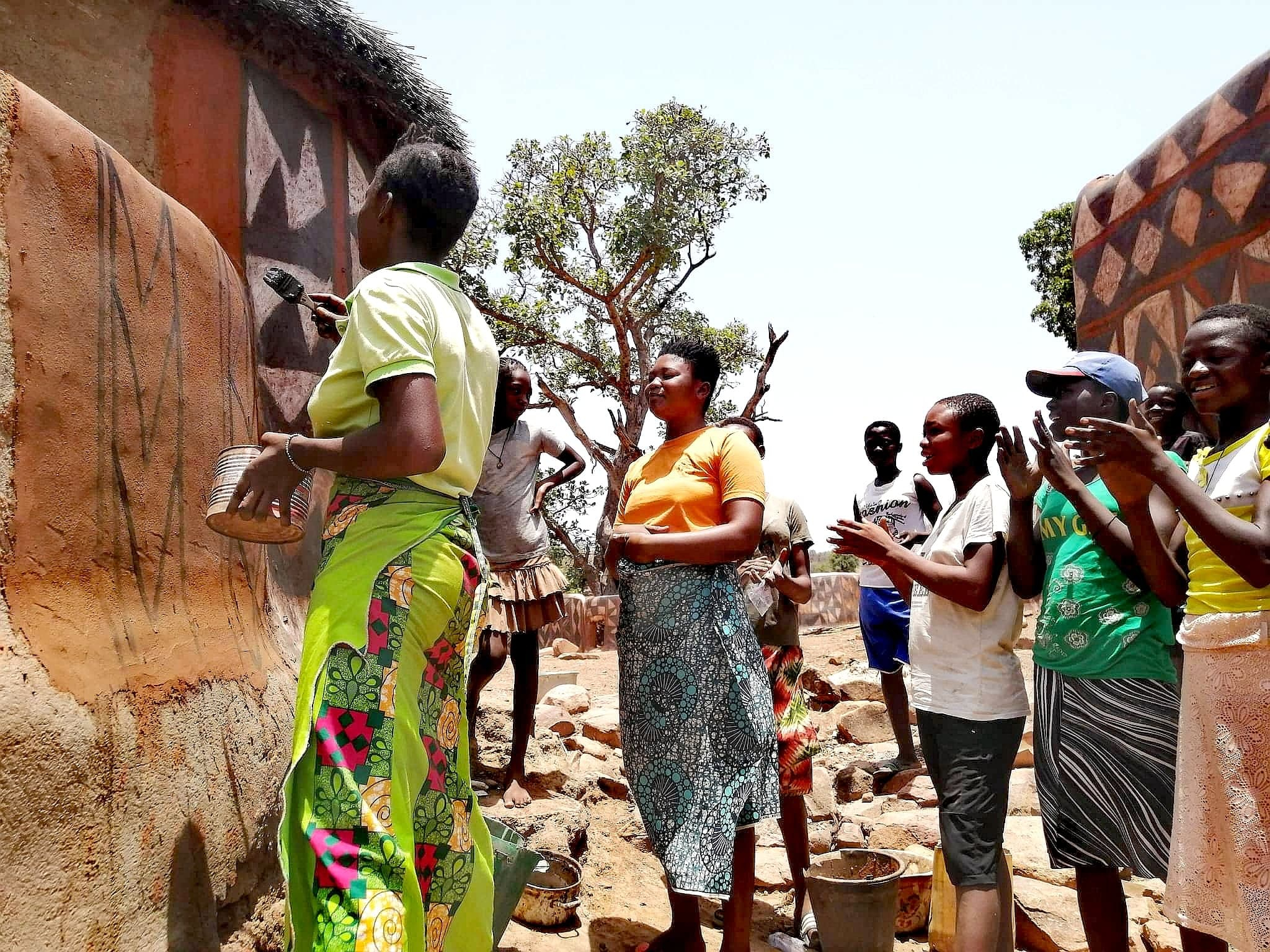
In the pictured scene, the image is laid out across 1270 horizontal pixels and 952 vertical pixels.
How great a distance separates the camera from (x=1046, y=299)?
18.4 m

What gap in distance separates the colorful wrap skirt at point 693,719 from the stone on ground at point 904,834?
6.15 feet

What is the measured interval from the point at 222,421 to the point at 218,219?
6.98 feet

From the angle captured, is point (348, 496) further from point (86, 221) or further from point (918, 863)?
point (918, 863)

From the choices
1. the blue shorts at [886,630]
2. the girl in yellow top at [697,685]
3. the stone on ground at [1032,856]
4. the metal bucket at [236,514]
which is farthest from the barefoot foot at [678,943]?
the blue shorts at [886,630]

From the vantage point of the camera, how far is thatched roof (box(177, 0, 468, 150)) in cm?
465

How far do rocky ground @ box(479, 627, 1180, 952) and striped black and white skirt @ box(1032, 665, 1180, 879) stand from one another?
933 mm

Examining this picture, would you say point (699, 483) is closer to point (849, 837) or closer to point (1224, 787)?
point (1224, 787)

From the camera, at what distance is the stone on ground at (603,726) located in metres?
6.42

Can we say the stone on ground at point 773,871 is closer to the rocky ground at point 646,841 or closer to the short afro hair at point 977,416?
the rocky ground at point 646,841

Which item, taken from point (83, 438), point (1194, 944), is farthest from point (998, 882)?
point (83, 438)

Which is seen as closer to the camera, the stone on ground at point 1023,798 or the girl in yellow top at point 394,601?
the girl in yellow top at point 394,601

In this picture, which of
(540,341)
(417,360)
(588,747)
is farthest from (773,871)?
(540,341)

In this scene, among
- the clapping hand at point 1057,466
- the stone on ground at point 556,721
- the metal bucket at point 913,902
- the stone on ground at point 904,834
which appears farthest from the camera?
the stone on ground at point 556,721

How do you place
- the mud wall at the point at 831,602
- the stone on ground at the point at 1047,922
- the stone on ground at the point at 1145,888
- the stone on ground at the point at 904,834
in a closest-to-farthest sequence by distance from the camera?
1. the stone on ground at the point at 1047,922
2. the stone on ground at the point at 1145,888
3. the stone on ground at the point at 904,834
4. the mud wall at the point at 831,602
